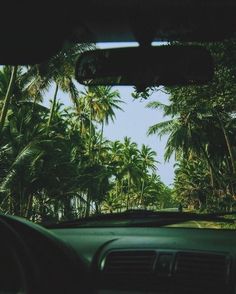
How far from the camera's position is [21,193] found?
24688 millimetres

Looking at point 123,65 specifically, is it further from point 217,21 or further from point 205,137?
point 205,137

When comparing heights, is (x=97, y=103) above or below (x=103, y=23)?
above

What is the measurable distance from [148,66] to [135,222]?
1.32m

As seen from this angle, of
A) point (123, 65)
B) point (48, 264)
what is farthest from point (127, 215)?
point (48, 264)

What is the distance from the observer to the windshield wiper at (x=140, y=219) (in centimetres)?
396

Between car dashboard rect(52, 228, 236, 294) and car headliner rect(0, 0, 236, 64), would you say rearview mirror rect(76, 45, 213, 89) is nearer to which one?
car headliner rect(0, 0, 236, 64)

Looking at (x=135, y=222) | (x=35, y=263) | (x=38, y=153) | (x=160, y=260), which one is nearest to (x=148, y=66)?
(x=160, y=260)

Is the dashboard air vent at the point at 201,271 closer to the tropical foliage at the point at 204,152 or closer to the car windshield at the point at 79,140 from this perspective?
the car windshield at the point at 79,140

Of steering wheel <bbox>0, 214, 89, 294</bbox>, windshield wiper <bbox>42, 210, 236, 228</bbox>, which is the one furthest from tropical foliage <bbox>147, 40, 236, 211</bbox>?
steering wheel <bbox>0, 214, 89, 294</bbox>

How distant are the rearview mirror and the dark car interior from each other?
0.11ft

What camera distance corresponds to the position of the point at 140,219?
404 cm

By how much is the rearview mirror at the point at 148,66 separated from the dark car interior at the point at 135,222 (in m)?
0.03

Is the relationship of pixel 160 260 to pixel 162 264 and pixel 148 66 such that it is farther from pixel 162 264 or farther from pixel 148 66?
pixel 148 66

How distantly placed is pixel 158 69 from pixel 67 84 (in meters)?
31.0
